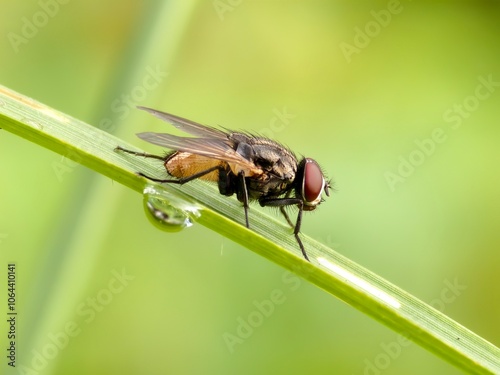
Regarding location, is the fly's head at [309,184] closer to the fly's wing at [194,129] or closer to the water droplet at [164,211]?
the fly's wing at [194,129]

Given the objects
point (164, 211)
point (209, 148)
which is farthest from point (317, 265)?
point (209, 148)

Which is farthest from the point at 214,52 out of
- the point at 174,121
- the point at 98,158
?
the point at 98,158

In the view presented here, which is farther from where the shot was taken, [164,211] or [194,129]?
[194,129]

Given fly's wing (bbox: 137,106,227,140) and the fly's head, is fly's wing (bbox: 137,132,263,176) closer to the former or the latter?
fly's wing (bbox: 137,106,227,140)

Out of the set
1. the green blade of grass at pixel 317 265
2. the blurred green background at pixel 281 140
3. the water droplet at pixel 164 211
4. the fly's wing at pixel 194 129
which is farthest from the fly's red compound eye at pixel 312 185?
the water droplet at pixel 164 211

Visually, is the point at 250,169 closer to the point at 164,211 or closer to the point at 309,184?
the point at 309,184

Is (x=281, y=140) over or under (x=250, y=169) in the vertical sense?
under

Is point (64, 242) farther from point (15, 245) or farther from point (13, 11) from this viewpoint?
point (13, 11)
